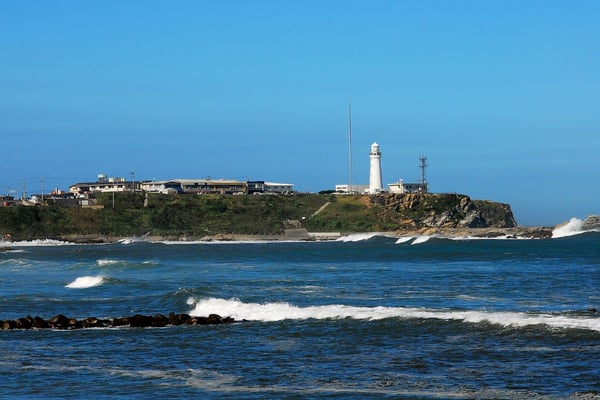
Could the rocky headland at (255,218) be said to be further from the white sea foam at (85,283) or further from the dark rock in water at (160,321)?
the dark rock in water at (160,321)

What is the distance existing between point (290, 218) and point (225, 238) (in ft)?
54.8

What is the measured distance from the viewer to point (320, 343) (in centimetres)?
2383

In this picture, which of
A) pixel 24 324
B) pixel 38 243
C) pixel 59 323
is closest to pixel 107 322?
pixel 59 323

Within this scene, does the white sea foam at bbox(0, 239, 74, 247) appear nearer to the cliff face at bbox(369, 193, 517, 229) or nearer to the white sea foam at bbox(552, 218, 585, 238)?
the cliff face at bbox(369, 193, 517, 229)

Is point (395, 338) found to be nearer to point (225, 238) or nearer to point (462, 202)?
point (225, 238)

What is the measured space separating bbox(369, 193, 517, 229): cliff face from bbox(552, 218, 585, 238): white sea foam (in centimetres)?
1160

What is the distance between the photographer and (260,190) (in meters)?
183

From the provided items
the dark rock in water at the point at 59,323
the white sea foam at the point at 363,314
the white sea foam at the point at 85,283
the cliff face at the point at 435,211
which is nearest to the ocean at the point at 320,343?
the white sea foam at the point at 363,314

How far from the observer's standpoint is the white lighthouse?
542ft

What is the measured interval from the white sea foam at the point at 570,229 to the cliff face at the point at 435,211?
38.0 feet

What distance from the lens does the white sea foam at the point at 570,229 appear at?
152 metres

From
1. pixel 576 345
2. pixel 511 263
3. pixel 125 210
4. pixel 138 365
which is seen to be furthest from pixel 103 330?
pixel 125 210

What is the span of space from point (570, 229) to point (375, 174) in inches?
1385

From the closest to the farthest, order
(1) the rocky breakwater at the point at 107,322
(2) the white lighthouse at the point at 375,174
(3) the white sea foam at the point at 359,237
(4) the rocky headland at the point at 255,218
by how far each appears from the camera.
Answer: (1) the rocky breakwater at the point at 107,322
(3) the white sea foam at the point at 359,237
(4) the rocky headland at the point at 255,218
(2) the white lighthouse at the point at 375,174
